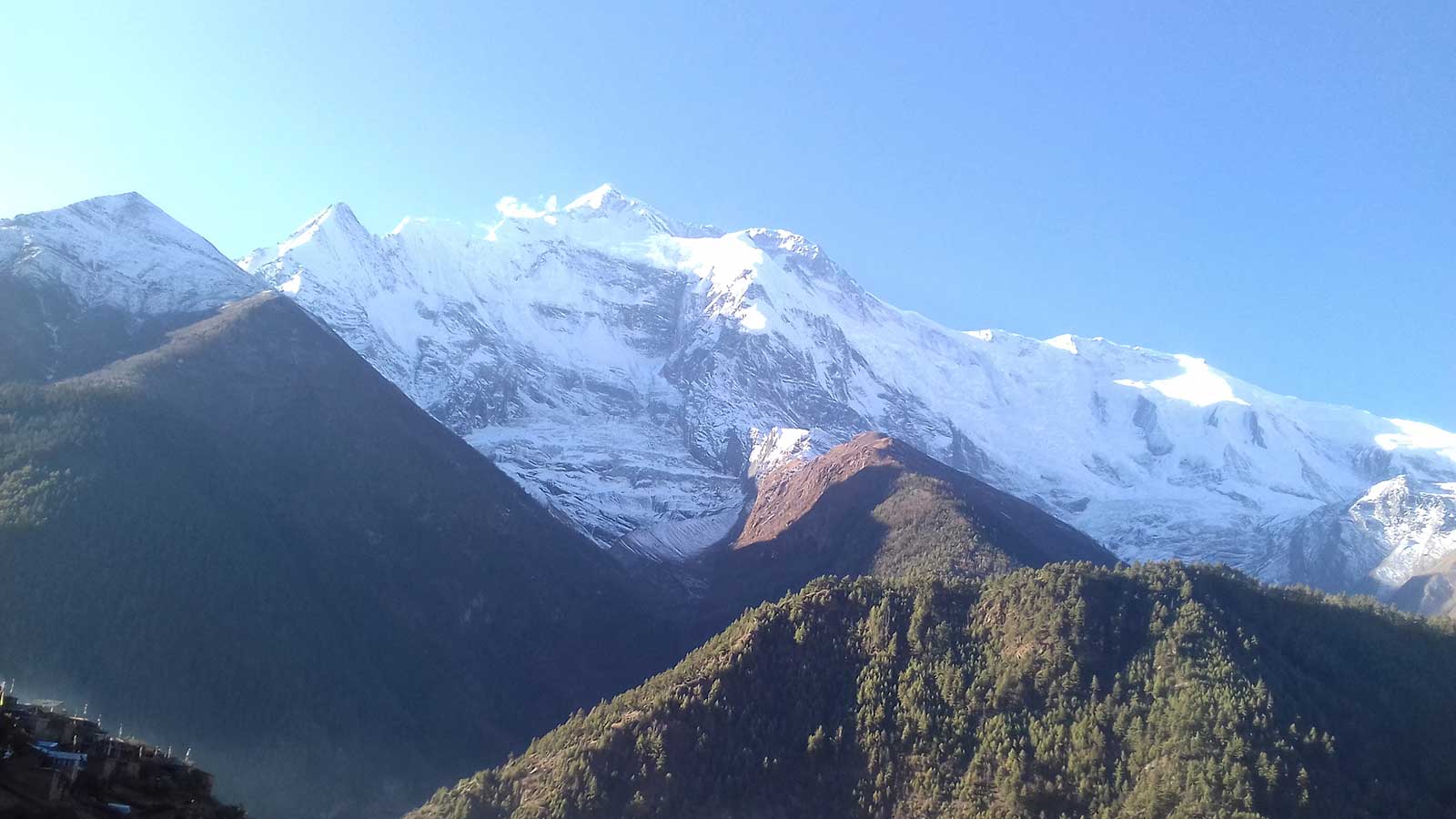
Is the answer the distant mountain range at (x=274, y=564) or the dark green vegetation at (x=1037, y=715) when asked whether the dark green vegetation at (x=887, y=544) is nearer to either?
the distant mountain range at (x=274, y=564)

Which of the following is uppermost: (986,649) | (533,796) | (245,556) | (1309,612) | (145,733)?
(1309,612)

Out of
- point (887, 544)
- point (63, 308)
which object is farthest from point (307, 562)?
point (887, 544)

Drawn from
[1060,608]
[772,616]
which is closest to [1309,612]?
[1060,608]

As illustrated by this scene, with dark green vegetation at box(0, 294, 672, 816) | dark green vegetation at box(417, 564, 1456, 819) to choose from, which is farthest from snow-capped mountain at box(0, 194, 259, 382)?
dark green vegetation at box(417, 564, 1456, 819)

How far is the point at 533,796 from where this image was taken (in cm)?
8306

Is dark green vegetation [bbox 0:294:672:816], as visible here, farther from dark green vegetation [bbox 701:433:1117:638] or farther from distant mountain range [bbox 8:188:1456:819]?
dark green vegetation [bbox 701:433:1117:638]

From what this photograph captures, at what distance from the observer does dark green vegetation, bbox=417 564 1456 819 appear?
72.2 metres

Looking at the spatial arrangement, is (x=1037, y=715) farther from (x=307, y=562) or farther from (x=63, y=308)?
(x=63, y=308)

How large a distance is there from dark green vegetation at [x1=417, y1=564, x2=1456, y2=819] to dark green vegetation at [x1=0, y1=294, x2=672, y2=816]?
36167mm

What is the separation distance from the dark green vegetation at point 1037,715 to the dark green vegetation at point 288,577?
119ft

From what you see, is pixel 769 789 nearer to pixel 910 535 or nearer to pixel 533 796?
pixel 533 796

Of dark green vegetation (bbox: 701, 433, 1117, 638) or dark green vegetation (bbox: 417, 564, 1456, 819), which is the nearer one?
dark green vegetation (bbox: 417, 564, 1456, 819)

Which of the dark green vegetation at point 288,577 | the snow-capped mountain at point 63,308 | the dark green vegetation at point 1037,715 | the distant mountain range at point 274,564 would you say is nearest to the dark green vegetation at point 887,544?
the distant mountain range at point 274,564

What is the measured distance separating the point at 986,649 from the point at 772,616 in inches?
818
